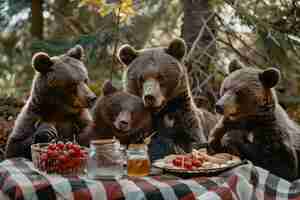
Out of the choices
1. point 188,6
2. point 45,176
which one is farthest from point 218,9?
point 45,176

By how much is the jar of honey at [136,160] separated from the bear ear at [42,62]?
119 centimetres

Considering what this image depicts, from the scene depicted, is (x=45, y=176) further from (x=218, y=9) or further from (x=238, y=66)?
(x=218, y=9)

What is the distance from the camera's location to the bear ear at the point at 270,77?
3.49 meters

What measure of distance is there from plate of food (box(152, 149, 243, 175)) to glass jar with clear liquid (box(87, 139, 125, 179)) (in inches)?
10.4

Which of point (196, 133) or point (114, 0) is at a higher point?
point (114, 0)

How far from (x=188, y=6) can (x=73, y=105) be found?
10.2ft

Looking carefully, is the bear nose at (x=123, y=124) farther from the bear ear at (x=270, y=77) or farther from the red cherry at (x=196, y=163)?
→ the bear ear at (x=270, y=77)

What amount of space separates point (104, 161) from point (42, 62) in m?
1.25

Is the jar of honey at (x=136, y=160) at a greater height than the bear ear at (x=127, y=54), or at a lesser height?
lesser

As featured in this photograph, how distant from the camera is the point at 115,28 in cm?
639

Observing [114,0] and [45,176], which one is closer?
[45,176]

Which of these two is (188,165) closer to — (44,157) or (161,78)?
(44,157)

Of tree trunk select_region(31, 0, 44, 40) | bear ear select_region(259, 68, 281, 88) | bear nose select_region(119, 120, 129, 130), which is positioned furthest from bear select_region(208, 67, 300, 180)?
tree trunk select_region(31, 0, 44, 40)

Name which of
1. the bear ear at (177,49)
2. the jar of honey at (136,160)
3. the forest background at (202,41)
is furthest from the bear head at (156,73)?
the forest background at (202,41)
